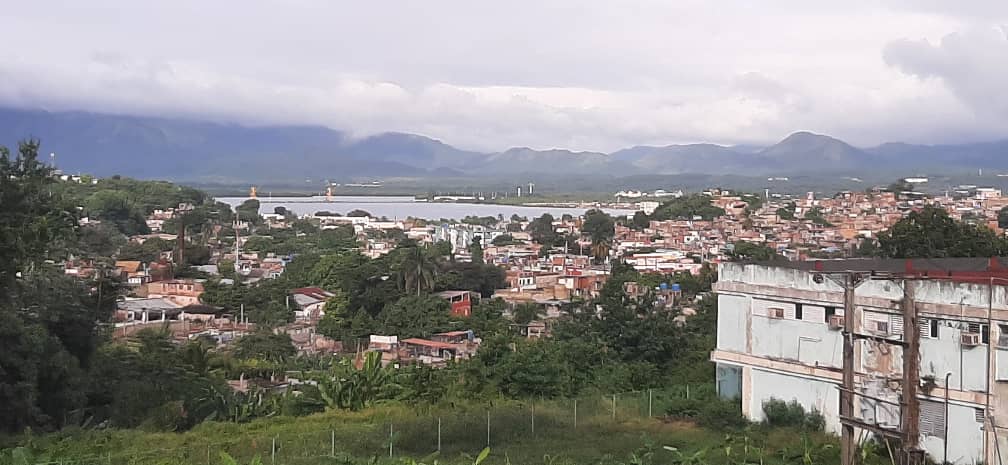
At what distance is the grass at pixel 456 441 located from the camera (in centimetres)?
1164

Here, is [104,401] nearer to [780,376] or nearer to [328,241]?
[780,376]

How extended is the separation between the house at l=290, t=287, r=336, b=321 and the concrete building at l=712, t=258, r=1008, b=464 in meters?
19.9

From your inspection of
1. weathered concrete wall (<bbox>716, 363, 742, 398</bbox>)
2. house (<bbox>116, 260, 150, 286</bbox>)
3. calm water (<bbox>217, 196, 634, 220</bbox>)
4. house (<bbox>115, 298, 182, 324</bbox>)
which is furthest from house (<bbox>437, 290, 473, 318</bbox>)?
calm water (<bbox>217, 196, 634, 220</bbox>)

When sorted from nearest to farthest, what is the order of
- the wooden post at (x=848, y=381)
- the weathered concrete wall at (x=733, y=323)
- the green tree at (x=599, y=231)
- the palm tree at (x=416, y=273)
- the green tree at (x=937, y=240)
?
the wooden post at (x=848, y=381), the weathered concrete wall at (x=733, y=323), the green tree at (x=937, y=240), the palm tree at (x=416, y=273), the green tree at (x=599, y=231)

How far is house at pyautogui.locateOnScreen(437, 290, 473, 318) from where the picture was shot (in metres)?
32.6

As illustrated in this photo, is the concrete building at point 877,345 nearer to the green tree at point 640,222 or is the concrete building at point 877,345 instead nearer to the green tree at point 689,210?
the green tree at point 640,222

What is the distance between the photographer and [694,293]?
37156 mm

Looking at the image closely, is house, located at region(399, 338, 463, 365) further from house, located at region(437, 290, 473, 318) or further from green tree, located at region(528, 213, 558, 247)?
green tree, located at region(528, 213, 558, 247)

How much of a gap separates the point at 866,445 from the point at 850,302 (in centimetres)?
343

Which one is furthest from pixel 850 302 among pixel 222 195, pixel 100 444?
pixel 222 195

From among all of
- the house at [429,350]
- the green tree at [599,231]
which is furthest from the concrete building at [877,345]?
the green tree at [599,231]

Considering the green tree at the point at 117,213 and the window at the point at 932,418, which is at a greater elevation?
the green tree at the point at 117,213

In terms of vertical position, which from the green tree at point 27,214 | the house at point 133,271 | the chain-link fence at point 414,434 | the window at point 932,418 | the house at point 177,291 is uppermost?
the green tree at point 27,214

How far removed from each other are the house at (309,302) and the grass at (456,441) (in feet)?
61.5
